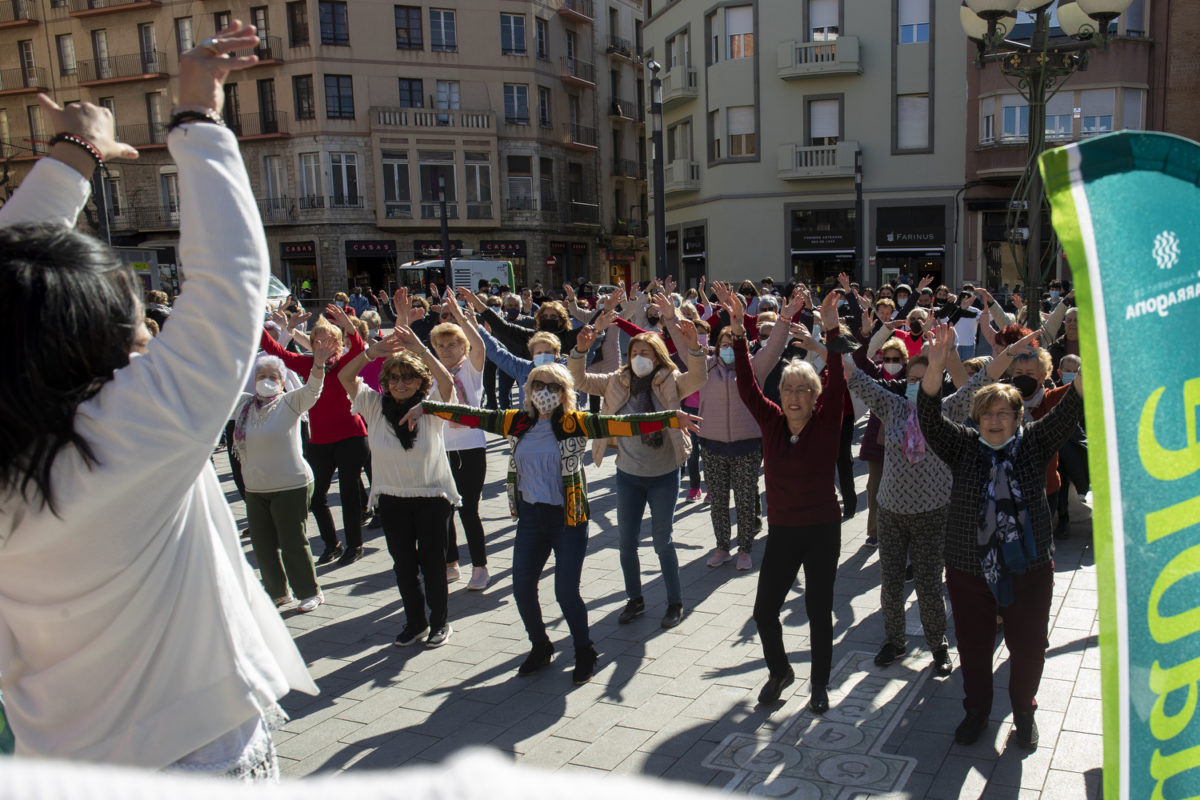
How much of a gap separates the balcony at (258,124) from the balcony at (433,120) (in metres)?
4.10

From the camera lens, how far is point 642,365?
6480 millimetres

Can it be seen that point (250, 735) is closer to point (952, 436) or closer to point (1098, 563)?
point (1098, 563)

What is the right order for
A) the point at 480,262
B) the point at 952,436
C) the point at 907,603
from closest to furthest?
the point at 952,436, the point at 907,603, the point at 480,262

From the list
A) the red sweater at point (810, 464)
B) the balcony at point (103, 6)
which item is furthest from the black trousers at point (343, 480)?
the balcony at point (103, 6)

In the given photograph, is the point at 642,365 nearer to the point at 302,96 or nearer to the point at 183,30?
the point at 302,96

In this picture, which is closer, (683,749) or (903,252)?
(683,749)

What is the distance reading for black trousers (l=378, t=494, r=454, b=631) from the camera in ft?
19.8

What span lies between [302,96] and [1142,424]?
4304cm

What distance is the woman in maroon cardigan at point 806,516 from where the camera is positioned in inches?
193

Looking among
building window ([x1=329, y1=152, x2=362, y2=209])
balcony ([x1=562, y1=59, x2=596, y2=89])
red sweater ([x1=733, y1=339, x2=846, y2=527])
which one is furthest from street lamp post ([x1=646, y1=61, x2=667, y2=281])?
balcony ([x1=562, y1=59, x2=596, y2=89])

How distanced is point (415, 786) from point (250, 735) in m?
1.25

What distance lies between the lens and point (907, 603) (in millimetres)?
6527

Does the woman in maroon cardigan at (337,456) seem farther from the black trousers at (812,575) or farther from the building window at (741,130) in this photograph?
the building window at (741,130)

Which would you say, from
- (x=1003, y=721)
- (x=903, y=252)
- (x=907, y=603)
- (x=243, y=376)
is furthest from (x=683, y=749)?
(x=903, y=252)
